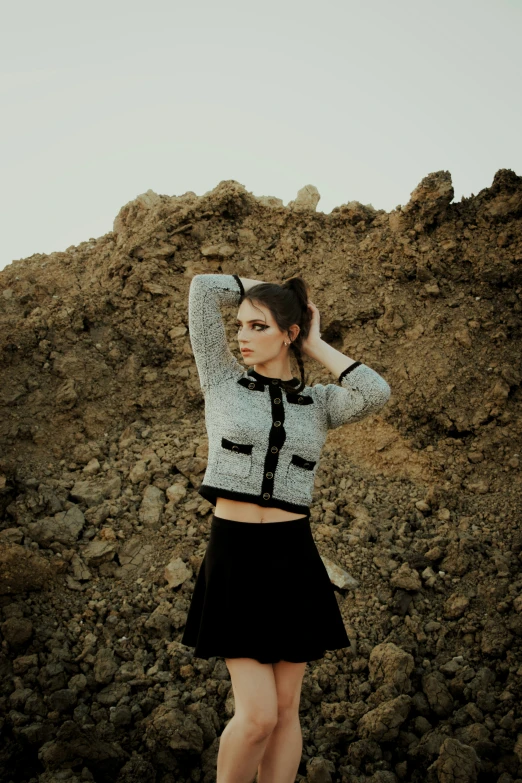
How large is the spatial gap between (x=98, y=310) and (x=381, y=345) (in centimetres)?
317

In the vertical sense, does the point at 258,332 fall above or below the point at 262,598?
above

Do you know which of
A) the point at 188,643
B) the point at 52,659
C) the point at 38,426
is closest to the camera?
the point at 188,643

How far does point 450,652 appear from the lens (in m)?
4.37

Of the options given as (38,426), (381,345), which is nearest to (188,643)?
(38,426)

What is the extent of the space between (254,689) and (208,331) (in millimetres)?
1618

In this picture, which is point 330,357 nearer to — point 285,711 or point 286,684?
point 286,684

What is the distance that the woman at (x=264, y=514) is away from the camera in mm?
2633

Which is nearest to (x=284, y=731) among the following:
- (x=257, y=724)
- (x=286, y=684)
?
(x=286, y=684)

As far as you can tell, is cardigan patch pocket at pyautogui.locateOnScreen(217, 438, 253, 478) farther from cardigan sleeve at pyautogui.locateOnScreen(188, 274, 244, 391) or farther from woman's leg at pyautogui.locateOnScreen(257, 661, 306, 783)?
woman's leg at pyautogui.locateOnScreen(257, 661, 306, 783)

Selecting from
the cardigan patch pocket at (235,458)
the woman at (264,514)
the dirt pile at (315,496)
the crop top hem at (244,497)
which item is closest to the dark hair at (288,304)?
the woman at (264,514)

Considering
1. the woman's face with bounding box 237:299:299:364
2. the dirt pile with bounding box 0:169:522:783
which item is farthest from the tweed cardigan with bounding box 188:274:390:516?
the dirt pile with bounding box 0:169:522:783

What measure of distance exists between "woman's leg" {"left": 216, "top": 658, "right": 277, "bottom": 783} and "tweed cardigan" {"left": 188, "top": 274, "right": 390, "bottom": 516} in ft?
2.37

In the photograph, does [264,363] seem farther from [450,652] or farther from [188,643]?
[450,652]

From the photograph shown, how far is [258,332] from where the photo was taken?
2.99 metres
